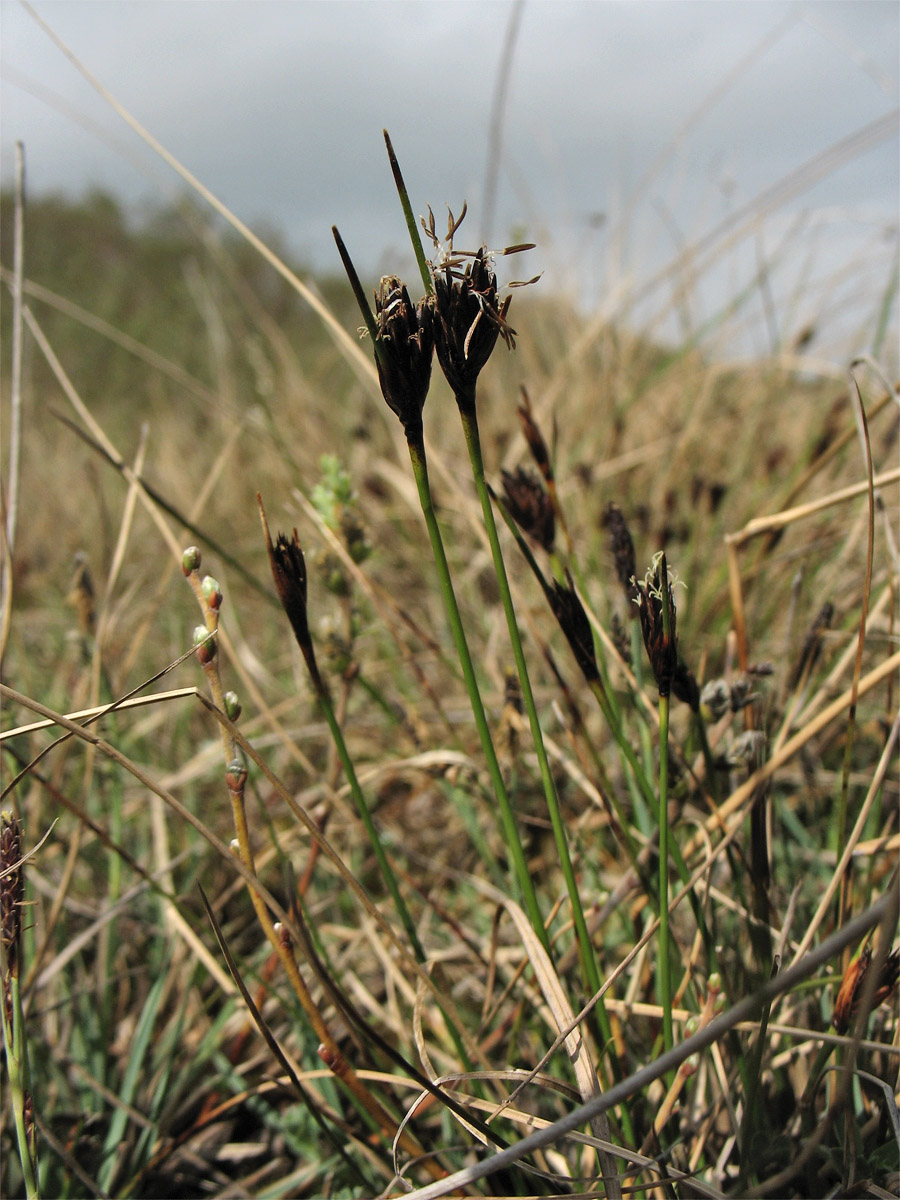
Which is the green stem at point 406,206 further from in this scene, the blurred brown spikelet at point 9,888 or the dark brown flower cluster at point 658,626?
the blurred brown spikelet at point 9,888

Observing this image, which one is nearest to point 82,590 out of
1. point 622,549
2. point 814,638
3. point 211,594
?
point 211,594

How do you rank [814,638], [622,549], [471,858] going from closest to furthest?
[622,549], [814,638], [471,858]

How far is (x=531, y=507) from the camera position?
618 mm

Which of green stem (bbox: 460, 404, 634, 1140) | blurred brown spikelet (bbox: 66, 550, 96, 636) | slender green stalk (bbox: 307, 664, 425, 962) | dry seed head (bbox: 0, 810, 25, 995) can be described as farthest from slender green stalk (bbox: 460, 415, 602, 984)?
blurred brown spikelet (bbox: 66, 550, 96, 636)

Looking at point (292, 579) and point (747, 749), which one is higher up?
point (292, 579)

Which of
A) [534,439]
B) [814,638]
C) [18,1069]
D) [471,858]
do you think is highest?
[534,439]

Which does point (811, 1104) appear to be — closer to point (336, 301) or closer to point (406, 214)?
point (406, 214)

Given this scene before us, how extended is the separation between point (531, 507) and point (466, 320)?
0.26m

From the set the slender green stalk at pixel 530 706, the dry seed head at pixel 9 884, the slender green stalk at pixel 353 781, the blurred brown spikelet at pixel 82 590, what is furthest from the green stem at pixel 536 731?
the blurred brown spikelet at pixel 82 590

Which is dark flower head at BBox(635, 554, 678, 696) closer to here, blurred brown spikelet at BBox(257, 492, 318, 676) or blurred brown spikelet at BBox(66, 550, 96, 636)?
blurred brown spikelet at BBox(257, 492, 318, 676)

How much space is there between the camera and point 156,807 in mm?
974

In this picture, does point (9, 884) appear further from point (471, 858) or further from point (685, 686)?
point (471, 858)

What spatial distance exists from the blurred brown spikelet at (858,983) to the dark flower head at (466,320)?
390 millimetres

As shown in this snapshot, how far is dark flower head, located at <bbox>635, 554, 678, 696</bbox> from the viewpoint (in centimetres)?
41
